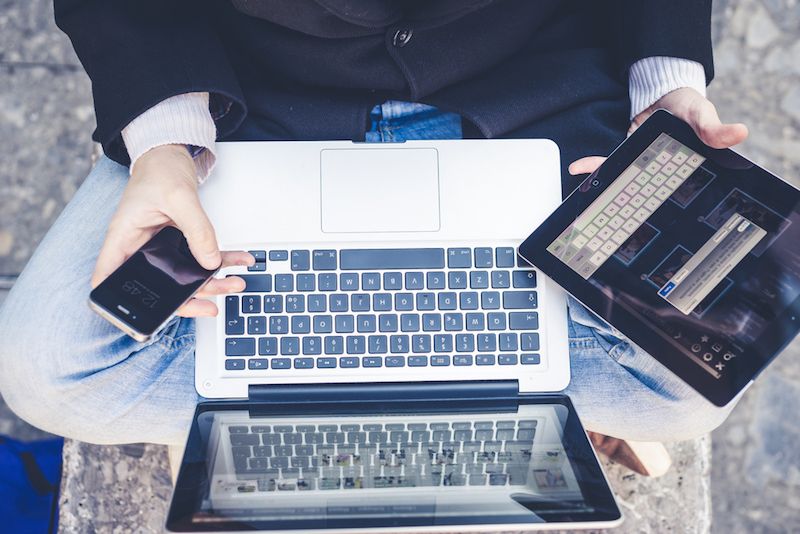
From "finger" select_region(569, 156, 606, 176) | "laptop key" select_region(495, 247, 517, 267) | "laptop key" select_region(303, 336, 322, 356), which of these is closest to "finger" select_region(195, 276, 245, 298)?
"laptop key" select_region(303, 336, 322, 356)

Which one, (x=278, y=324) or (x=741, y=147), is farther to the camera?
(x=741, y=147)

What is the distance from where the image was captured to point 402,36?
2.72 feet

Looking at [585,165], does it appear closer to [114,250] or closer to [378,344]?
[378,344]

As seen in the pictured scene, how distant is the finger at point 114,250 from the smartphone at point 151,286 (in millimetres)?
29

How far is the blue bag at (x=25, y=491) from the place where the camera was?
3.85ft

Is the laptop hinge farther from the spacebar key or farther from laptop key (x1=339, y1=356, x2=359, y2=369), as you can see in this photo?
the spacebar key

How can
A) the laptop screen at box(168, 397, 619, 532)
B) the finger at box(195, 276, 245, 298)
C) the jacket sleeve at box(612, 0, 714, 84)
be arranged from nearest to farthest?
the laptop screen at box(168, 397, 619, 532), the finger at box(195, 276, 245, 298), the jacket sleeve at box(612, 0, 714, 84)

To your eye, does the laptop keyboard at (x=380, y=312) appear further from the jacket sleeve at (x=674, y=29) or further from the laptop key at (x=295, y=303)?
the jacket sleeve at (x=674, y=29)

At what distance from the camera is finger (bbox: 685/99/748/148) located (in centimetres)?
76

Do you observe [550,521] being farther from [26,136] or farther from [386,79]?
[26,136]

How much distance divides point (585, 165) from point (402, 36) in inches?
10.9

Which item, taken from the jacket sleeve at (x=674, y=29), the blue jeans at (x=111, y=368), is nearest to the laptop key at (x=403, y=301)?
the blue jeans at (x=111, y=368)

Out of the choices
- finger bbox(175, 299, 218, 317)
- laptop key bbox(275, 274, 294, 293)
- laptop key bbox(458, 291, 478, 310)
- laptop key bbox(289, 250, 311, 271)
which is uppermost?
laptop key bbox(289, 250, 311, 271)

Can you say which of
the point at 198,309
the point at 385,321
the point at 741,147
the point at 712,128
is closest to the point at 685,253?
the point at 712,128
